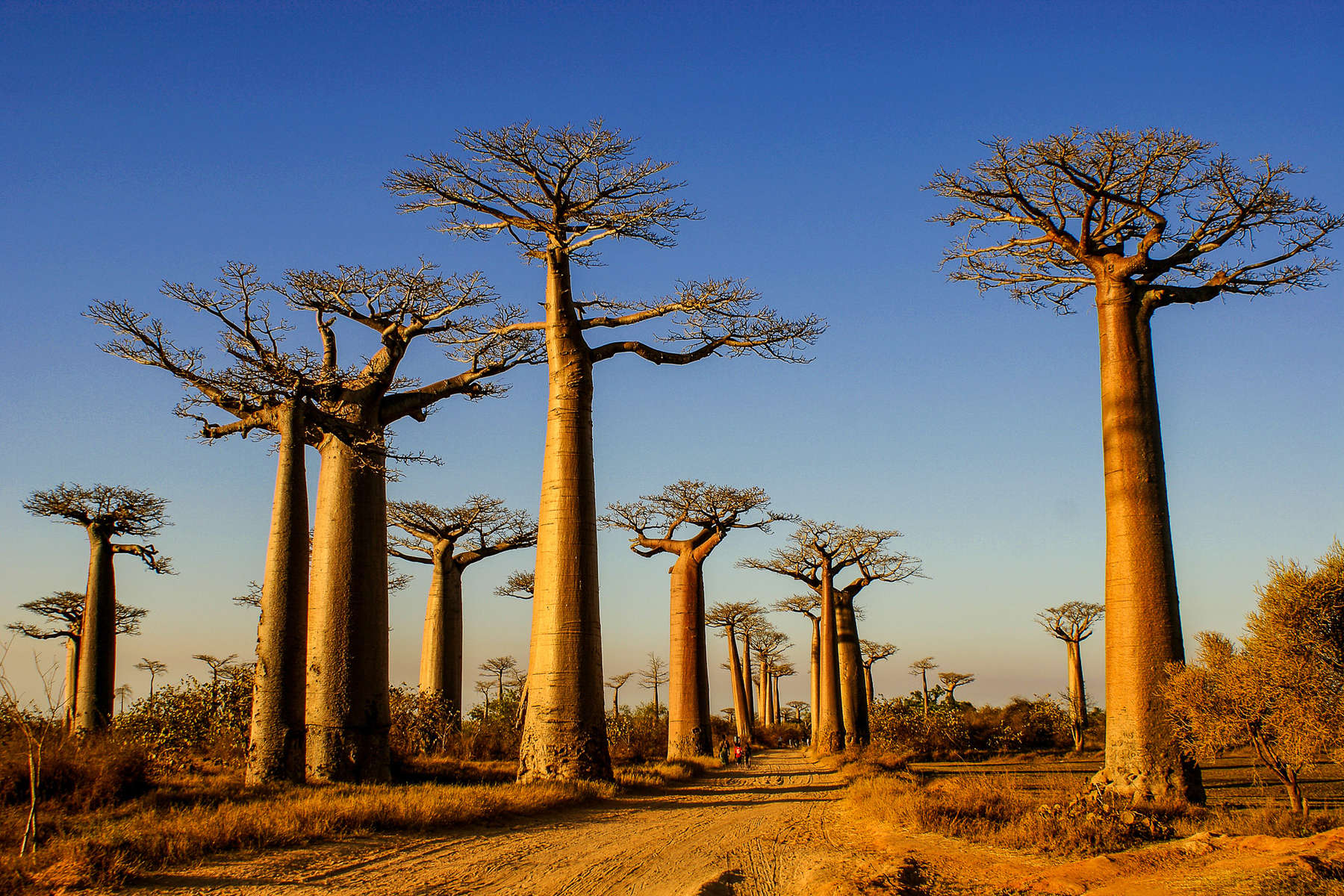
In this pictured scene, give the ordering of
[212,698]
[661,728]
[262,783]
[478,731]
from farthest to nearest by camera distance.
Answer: [661,728]
[478,731]
[212,698]
[262,783]

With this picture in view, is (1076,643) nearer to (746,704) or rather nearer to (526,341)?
(746,704)

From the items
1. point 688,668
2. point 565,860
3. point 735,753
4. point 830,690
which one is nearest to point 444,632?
point 688,668

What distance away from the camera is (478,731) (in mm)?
16859

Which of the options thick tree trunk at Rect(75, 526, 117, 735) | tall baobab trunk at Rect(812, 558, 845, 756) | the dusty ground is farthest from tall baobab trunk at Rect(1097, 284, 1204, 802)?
thick tree trunk at Rect(75, 526, 117, 735)

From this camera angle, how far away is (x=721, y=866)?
6.00 m

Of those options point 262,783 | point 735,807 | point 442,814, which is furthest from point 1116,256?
point 262,783

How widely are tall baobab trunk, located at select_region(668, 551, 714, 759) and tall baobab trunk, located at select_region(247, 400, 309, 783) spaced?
12.0 metres

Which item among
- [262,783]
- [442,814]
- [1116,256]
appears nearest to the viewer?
[442,814]

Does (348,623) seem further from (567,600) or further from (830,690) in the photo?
(830,690)

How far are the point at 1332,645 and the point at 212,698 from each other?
13.0 m

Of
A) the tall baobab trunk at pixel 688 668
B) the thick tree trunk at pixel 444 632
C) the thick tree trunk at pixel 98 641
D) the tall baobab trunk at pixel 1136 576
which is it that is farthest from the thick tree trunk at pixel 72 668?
the tall baobab trunk at pixel 1136 576

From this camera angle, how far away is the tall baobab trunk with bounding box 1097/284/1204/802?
885cm

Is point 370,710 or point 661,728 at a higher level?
point 370,710

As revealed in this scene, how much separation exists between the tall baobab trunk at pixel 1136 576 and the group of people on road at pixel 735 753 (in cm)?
1162
